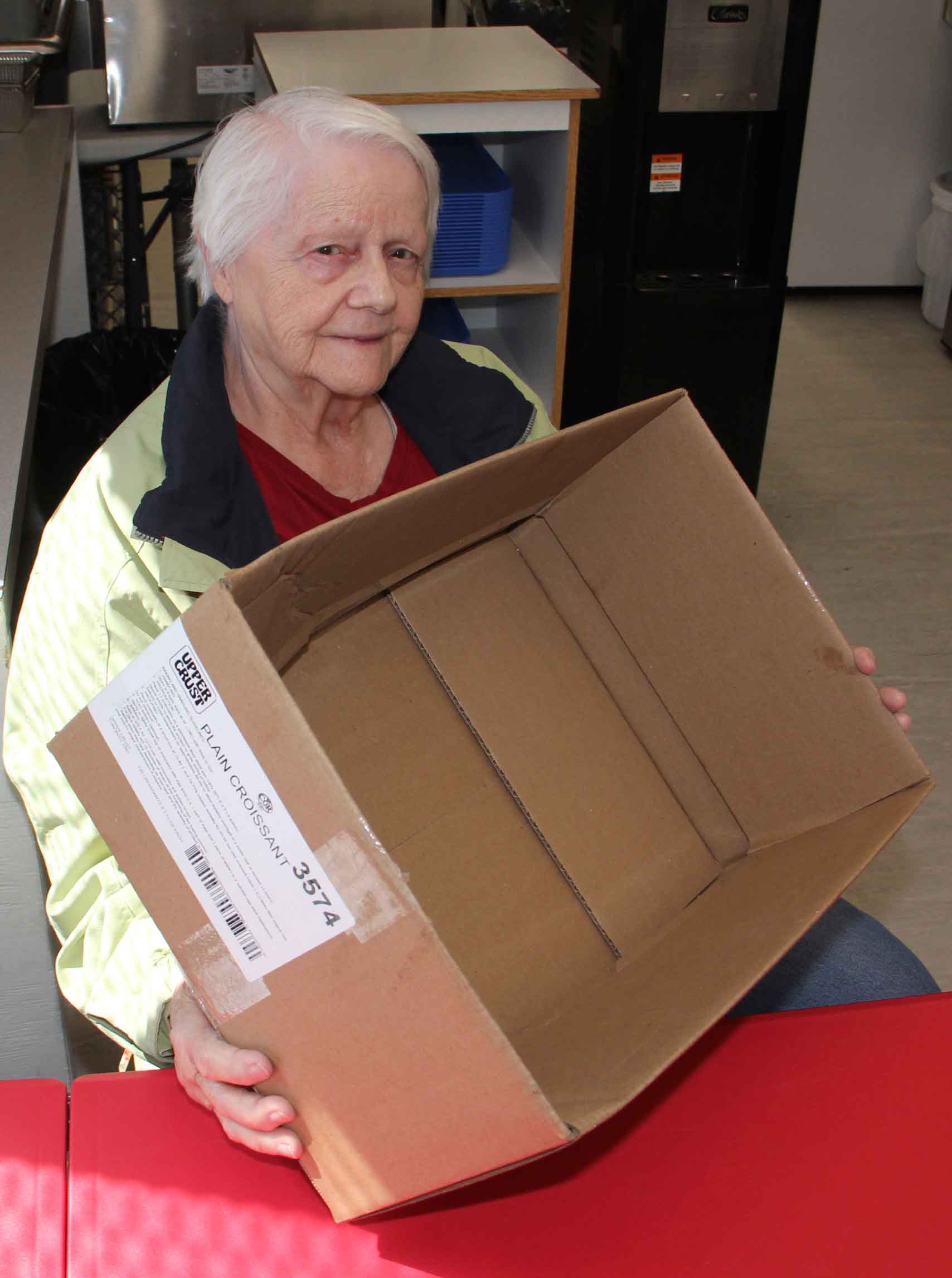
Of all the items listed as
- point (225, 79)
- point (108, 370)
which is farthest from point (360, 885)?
point (225, 79)

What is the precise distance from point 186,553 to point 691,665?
43cm

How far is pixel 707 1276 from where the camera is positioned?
2.48 ft

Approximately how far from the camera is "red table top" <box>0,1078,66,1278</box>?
752 mm

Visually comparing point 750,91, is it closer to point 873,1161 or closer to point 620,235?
point 620,235

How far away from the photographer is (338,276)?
1.23 meters

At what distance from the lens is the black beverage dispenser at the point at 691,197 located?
2.51m

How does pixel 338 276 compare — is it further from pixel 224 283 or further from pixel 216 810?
pixel 216 810

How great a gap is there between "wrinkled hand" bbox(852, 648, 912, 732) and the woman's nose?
557 mm

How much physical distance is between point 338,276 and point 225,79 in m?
1.88

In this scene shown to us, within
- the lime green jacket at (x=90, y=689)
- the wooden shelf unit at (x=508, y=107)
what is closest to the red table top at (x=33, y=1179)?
the lime green jacket at (x=90, y=689)

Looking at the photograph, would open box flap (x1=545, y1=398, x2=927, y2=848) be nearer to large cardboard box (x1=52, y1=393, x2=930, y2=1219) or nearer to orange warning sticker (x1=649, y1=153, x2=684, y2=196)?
large cardboard box (x1=52, y1=393, x2=930, y2=1219)

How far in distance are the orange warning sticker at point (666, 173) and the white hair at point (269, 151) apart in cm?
155

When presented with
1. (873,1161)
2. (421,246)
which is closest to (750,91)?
(421,246)

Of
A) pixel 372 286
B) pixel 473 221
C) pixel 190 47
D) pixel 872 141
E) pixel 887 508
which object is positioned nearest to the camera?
pixel 372 286
